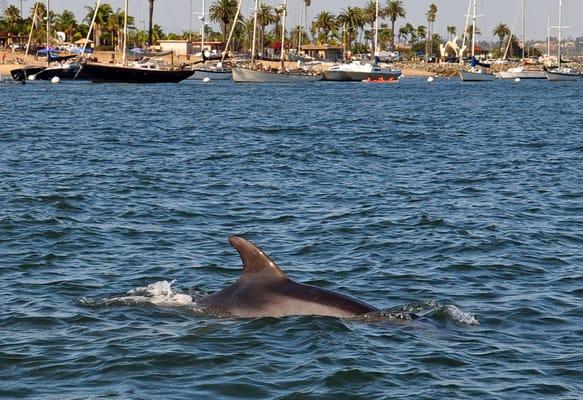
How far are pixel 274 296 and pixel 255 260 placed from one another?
1.64 ft

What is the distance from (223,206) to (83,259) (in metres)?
6.27

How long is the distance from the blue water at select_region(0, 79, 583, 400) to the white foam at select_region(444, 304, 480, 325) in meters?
0.04

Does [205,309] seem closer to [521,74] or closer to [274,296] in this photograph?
[274,296]

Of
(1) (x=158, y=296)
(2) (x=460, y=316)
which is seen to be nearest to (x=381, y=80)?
(1) (x=158, y=296)

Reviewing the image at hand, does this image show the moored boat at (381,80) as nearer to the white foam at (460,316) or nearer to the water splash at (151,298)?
the water splash at (151,298)

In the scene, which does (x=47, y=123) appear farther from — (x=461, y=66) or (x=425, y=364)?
(x=461, y=66)

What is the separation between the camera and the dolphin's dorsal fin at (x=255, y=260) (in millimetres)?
12812

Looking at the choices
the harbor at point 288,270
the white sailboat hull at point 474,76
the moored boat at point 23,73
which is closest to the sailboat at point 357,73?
the white sailboat hull at point 474,76

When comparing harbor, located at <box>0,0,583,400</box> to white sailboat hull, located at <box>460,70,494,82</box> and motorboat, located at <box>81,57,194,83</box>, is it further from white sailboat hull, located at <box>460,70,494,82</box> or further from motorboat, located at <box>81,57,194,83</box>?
white sailboat hull, located at <box>460,70,494,82</box>

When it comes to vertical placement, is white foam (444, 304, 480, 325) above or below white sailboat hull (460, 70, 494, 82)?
below

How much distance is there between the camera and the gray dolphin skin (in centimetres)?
1286

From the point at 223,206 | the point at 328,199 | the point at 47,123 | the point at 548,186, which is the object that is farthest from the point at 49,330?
the point at 47,123

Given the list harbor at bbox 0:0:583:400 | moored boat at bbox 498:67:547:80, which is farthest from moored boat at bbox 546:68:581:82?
harbor at bbox 0:0:583:400

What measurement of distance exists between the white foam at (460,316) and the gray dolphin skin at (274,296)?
4.01 feet
